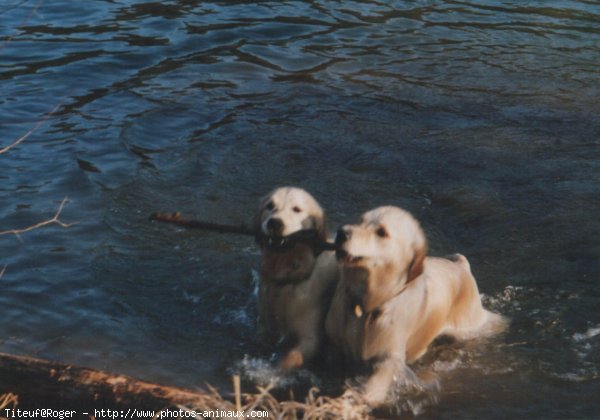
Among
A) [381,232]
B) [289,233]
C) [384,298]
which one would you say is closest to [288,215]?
[289,233]

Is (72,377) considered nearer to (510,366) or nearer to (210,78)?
(510,366)

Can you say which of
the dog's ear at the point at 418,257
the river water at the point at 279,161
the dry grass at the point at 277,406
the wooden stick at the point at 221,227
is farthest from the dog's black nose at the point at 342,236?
the river water at the point at 279,161

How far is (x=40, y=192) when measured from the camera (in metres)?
10.3

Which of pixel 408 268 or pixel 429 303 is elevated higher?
pixel 408 268

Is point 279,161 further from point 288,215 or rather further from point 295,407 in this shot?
point 295,407

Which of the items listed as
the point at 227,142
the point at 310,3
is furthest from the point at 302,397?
the point at 310,3

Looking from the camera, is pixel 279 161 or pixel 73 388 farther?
pixel 279 161

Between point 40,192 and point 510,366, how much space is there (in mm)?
5284

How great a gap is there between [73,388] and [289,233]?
179 cm

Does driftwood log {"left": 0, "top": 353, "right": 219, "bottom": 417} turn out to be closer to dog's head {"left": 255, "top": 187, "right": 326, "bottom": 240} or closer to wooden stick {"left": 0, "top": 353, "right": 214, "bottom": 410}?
wooden stick {"left": 0, "top": 353, "right": 214, "bottom": 410}

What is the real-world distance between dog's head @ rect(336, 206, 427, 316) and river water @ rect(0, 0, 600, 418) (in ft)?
2.94

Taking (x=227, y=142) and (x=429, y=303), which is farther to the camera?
(x=227, y=142)

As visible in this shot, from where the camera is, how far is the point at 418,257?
6602 millimetres

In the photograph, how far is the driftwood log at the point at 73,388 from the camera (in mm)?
5551
